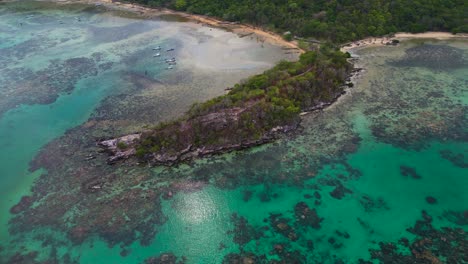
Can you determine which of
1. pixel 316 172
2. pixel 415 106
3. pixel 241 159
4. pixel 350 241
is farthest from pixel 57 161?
pixel 415 106

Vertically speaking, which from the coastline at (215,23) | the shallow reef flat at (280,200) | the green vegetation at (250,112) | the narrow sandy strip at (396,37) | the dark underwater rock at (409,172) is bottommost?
the shallow reef flat at (280,200)

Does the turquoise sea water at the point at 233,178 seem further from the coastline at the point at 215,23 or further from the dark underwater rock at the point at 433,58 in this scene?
the coastline at the point at 215,23

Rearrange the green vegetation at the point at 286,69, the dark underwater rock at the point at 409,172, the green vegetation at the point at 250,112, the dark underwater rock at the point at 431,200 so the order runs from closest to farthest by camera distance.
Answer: the dark underwater rock at the point at 431,200 → the dark underwater rock at the point at 409,172 → the green vegetation at the point at 250,112 → the green vegetation at the point at 286,69

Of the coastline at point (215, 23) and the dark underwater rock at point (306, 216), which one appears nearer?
the dark underwater rock at point (306, 216)

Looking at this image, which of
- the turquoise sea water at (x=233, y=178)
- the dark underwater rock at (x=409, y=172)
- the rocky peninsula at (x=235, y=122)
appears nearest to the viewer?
the turquoise sea water at (x=233, y=178)

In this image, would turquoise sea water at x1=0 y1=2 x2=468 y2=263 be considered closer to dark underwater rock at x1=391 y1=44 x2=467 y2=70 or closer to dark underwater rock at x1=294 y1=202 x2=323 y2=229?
dark underwater rock at x1=294 y1=202 x2=323 y2=229

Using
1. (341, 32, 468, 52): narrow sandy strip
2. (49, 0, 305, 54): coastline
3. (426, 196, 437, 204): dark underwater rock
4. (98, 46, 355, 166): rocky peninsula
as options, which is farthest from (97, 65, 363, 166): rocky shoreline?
(341, 32, 468, 52): narrow sandy strip

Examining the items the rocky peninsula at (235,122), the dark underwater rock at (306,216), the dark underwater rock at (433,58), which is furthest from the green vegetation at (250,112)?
the dark underwater rock at (433,58)

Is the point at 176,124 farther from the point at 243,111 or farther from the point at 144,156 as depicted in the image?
the point at 243,111
